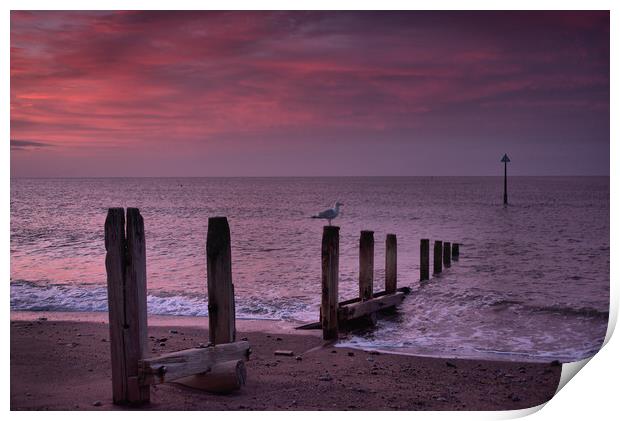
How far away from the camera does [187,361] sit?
4355 mm

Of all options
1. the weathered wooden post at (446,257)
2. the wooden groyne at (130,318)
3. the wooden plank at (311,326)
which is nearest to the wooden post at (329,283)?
the wooden plank at (311,326)

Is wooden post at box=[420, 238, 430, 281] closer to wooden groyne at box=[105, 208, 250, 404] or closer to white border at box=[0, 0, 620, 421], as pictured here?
white border at box=[0, 0, 620, 421]

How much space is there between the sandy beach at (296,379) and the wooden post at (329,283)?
18 centimetres

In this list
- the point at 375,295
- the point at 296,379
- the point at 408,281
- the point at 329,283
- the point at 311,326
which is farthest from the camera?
the point at 408,281

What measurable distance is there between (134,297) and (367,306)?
4.03 metres

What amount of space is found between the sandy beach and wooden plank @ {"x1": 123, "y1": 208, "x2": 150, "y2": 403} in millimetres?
382
